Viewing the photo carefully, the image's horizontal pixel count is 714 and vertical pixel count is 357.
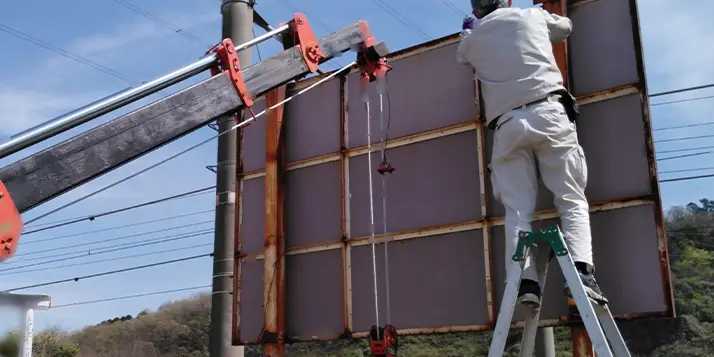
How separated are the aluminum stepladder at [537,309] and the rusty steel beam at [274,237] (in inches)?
131

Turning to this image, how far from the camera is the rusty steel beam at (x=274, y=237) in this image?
7246 millimetres

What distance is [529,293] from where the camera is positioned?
14.1 ft

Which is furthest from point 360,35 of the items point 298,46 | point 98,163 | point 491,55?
point 98,163

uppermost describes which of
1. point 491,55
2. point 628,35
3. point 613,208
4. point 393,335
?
point 628,35

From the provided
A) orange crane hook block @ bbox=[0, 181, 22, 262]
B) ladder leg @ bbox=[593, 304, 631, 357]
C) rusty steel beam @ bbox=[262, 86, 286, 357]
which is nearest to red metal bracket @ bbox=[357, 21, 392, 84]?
rusty steel beam @ bbox=[262, 86, 286, 357]

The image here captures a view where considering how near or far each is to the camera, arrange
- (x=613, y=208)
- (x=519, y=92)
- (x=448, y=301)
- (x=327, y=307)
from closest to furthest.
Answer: (x=519, y=92) → (x=613, y=208) → (x=448, y=301) → (x=327, y=307)

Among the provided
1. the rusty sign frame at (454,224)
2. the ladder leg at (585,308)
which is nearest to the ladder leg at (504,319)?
the ladder leg at (585,308)

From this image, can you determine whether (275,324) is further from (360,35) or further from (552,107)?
(552,107)

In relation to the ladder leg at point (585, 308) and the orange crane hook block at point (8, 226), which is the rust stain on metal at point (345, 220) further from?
the orange crane hook block at point (8, 226)

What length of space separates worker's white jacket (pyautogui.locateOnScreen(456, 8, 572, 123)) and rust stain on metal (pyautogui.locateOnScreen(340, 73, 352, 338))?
2.38m

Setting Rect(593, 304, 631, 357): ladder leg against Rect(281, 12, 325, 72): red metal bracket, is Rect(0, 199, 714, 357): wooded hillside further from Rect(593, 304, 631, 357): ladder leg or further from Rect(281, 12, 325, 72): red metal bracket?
Rect(593, 304, 631, 357): ladder leg

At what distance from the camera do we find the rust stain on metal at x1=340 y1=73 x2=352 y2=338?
22.8ft

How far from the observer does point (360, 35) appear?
652cm

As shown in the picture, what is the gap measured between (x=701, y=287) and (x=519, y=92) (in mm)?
38860
